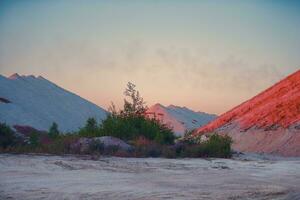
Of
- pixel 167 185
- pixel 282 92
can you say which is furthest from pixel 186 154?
pixel 282 92

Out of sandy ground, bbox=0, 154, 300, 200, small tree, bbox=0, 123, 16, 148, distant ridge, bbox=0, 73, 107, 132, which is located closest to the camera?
sandy ground, bbox=0, 154, 300, 200

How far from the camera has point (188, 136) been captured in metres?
23.5

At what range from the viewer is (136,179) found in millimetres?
11102

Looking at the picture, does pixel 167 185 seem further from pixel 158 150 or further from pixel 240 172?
pixel 158 150

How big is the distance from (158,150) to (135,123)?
550 cm

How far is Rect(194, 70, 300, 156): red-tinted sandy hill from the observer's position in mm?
32616

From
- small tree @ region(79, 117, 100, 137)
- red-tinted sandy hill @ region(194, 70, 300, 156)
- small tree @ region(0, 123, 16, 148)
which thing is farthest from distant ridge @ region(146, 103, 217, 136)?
small tree @ region(79, 117, 100, 137)

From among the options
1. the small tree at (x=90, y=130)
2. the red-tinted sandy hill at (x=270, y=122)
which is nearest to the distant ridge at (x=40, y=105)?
the red-tinted sandy hill at (x=270, y=122)

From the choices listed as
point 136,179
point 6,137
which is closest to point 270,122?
point 6,137

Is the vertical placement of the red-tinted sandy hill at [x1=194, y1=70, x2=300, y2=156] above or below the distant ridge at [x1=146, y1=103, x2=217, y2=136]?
below

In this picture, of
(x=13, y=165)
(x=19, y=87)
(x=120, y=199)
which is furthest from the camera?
(x=19, y=87)

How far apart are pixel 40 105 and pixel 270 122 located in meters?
62.4

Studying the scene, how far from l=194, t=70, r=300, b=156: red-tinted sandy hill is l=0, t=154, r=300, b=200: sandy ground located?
16.9 meters

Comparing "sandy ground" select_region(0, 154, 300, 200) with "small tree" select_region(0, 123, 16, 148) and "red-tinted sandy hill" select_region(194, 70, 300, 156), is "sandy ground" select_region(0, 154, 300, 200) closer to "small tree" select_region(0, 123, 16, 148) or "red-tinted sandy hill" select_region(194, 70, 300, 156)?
"small tree" select_region(0, 123, 16, 148)
